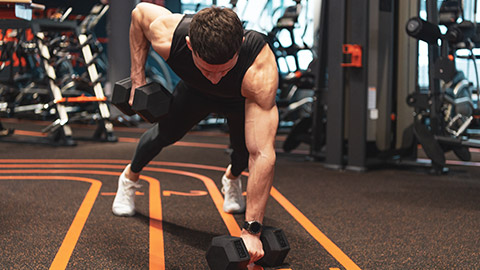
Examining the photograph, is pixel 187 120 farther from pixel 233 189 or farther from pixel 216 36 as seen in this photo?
pixel 216 36

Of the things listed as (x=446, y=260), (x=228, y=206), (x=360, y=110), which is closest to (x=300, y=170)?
(x=360, y=110)

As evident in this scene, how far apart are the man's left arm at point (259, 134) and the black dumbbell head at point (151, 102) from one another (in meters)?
0.43

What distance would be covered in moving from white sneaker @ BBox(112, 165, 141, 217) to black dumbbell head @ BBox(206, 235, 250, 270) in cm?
112

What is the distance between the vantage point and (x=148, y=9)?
2.37 m

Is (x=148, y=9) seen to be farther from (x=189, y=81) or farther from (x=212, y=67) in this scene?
(x=212, y=67)

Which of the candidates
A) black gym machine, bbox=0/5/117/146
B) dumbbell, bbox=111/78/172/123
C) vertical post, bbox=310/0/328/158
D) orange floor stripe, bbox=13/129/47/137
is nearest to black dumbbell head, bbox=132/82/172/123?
dumbbell, bbox=111/78/172/123

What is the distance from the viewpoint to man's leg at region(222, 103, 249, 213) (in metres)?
2.53

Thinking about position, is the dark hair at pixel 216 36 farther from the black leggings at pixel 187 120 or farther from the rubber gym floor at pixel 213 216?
the rubber gym floor at pixel 213 216

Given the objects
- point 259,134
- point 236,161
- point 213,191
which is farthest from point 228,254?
point 213,191

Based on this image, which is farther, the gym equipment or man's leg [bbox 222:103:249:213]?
the gym equipment

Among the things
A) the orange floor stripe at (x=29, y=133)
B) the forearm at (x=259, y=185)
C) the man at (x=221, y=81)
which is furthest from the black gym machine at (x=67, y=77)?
the forearm at (x=259, y=185)

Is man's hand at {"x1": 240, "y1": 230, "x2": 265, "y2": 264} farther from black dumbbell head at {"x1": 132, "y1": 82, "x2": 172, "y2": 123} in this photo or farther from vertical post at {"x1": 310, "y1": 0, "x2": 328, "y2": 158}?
vertical post at {"x1": 310, "y1": 0, "x2": 328, "y2": 158}

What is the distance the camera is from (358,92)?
15.3ft

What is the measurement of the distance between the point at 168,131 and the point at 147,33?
544 mm
